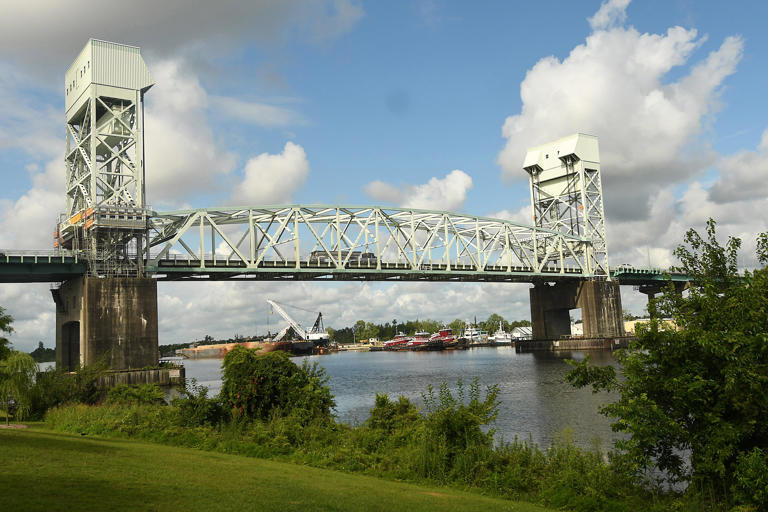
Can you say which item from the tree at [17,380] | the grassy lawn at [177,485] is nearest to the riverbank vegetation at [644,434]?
the grassy lawn at [177,485]

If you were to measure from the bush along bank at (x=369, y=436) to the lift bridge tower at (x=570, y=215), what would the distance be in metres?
106

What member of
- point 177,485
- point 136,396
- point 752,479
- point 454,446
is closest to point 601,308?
point 136,396

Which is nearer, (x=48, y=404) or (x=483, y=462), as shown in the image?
(x=483, y=462)

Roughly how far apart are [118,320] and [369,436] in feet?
168

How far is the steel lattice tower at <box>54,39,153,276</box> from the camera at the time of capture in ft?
229

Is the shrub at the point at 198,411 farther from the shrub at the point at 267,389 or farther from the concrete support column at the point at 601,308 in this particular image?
the concrete support column at the point at 601,308

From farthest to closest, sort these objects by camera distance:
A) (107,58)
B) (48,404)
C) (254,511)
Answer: (107,58) → (48,404) → (254,511)

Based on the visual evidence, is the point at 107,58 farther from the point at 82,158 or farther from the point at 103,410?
the point at 103,410

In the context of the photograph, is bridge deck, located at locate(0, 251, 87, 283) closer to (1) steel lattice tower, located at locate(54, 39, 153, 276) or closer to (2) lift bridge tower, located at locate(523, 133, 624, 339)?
(1) steel lattice tower, located at locate(54, 39, 153, 276)

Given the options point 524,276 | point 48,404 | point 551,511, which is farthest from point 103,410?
point 524,276

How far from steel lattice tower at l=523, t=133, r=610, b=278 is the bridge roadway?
975 centimetres

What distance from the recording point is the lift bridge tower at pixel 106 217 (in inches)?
2569

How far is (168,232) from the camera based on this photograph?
269ft

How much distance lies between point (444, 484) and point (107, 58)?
72622 millimetres
